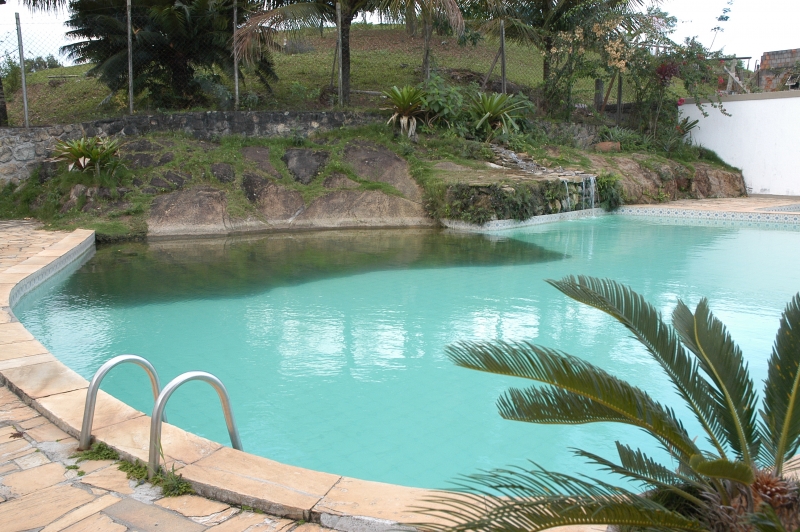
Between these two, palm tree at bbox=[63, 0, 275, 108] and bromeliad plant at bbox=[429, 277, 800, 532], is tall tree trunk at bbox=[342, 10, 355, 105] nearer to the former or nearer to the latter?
palm tree at bbox=[63, 0, 275, 108]

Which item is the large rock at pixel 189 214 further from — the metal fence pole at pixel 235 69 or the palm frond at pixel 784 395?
the palm frond at pixel 784 395

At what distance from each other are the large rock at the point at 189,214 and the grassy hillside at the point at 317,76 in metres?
3.08

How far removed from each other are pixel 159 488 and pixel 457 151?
1239 centimetres

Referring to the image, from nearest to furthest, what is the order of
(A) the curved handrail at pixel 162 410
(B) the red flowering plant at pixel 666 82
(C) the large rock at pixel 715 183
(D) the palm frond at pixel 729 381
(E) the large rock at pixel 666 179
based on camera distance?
(D) the palm frond at pixel 729 381 < (A) the curved handrail at pixel 162 410 < (E) the large rock at pixel 666 179 < (C) the large rock at pixel 715 183 < (B) the red flowering plant at pixel 666 82

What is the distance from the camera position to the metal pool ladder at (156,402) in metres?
2.88

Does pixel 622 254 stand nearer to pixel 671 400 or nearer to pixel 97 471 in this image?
pixel 671 400

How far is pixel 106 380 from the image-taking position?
17.6 ft

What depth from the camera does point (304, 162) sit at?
13.7 metres

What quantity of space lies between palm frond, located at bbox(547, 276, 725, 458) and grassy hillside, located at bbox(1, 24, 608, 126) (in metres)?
13.1

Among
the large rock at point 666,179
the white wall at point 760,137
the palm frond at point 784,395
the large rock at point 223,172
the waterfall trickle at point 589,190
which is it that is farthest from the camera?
the white wall at point 760,137

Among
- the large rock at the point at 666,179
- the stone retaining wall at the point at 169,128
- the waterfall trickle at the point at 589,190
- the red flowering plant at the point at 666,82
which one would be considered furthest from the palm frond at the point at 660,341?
the red flowering plant at the point at 666,82

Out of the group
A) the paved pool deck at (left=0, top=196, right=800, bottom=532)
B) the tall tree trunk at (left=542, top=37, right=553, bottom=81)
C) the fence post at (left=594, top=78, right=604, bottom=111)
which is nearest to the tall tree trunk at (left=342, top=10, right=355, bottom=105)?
the tall tree trunk at (left=542, top=37, right=553, bottom=81)

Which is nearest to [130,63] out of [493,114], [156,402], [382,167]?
[382,167]

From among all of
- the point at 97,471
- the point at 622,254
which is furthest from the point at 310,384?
the point at 622,254
